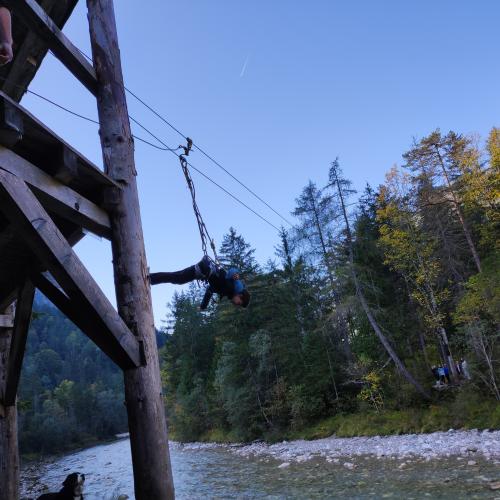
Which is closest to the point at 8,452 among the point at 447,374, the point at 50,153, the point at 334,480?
the point at 50,153

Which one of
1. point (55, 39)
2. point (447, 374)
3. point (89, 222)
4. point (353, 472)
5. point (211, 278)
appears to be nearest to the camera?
point (89, 222)

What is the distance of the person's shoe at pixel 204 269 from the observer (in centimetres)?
452

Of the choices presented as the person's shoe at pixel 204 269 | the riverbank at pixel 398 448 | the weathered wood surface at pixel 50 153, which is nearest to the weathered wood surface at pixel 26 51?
the weathered wood surface at pixel 50 153

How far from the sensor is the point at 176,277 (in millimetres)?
4320

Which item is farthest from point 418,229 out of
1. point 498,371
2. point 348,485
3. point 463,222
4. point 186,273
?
point 186,273

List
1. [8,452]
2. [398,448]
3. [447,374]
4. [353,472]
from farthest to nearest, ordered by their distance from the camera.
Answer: [447,374]
[398,448]
[353,472]
[8,452]

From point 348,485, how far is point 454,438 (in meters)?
6.44

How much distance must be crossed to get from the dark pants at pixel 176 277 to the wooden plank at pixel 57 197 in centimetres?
86

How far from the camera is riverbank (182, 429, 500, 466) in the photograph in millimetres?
12711

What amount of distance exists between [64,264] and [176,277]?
1719mm

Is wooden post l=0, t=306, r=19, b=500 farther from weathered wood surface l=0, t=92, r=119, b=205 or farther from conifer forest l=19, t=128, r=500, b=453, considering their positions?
conifer forest l=19, t=128, r=500, b=453

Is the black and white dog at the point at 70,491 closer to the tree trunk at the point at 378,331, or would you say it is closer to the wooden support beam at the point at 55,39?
the wooden support beam at the point at 55,39

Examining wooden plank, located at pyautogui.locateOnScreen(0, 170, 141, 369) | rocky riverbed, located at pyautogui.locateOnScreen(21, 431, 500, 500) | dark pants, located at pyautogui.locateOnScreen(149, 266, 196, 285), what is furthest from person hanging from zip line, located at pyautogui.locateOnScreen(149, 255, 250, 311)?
rocky riverbed, located at pyautogui.locateOnScreen(21, 431, 500, 500)

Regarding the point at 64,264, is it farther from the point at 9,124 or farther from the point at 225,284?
the point at 225,284
